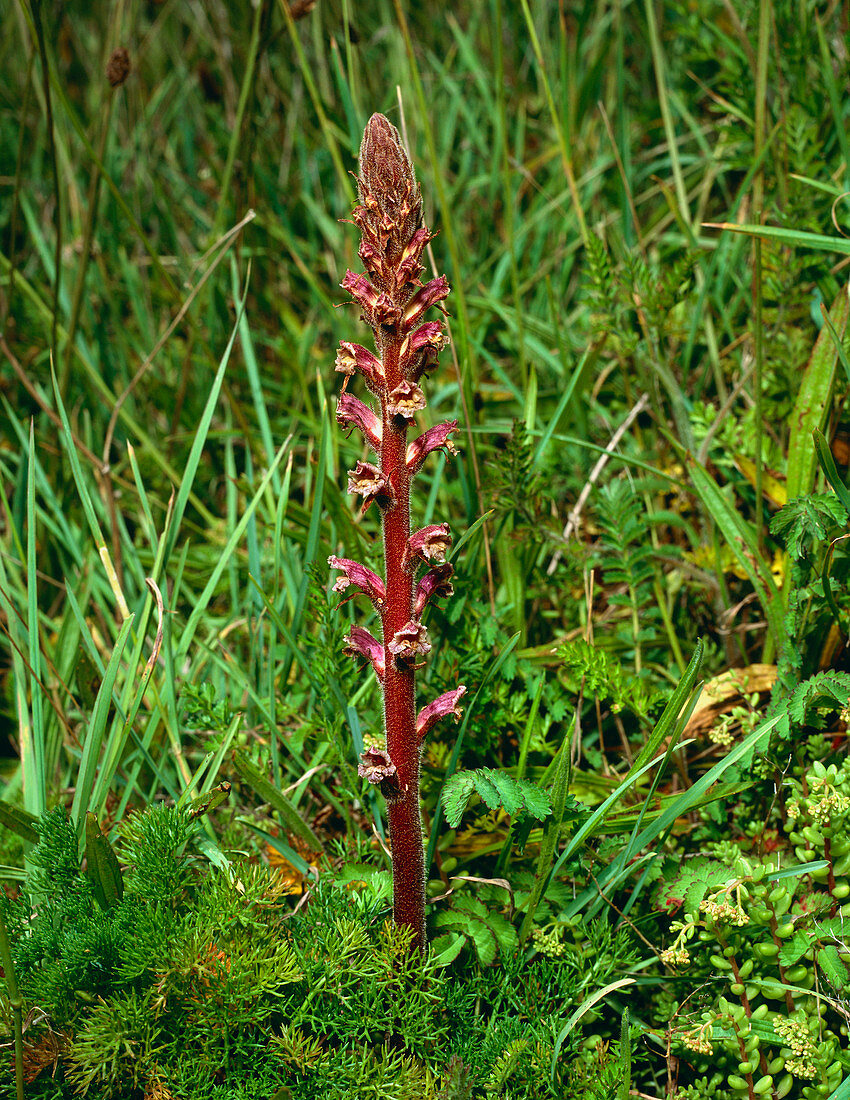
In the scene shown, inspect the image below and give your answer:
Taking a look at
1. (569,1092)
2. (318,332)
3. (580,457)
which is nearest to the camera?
(569,1092)

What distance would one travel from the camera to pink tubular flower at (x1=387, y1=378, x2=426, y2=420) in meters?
1.53

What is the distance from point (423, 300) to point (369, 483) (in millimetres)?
341

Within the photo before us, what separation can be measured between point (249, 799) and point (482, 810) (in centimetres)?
71

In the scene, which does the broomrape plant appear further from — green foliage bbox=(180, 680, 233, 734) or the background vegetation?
green foliage bbox=(180, 680, 233, 734)

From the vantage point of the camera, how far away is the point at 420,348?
1.55m

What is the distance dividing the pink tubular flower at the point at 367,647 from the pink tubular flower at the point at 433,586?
4.2 inches

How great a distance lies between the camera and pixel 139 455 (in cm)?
365

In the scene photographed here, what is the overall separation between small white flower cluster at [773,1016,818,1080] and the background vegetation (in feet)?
0.04

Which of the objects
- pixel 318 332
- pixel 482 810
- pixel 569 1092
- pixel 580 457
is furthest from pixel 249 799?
pixel 318 332

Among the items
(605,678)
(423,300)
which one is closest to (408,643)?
(423,300)

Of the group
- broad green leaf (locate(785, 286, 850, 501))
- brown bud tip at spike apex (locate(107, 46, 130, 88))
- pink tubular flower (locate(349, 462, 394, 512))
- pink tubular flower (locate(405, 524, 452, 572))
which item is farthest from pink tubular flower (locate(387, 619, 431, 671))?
brown bud tip at spike apex (locate(107, 46, 130, 88))

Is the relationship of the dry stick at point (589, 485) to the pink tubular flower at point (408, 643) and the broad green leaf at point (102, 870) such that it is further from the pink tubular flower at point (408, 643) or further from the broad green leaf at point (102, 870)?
the broad green leaf at point (102, 870)

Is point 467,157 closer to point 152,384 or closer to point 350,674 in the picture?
point 152,384

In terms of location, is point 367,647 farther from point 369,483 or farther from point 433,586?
point 369,483
